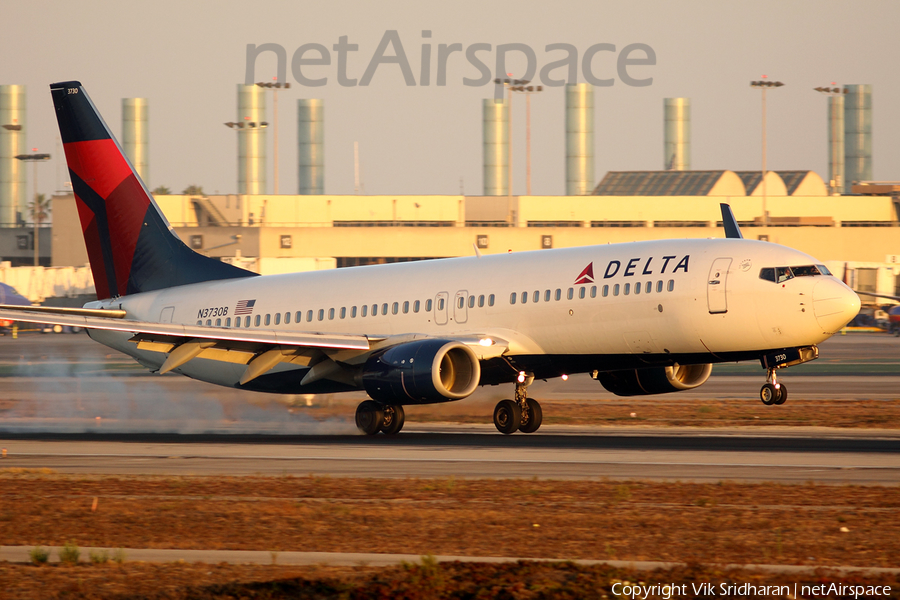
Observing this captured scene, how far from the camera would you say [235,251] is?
104 m

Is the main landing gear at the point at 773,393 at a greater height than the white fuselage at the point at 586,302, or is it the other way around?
the white fuselage at the point at 586,302

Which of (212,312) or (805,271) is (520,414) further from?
(212,312)

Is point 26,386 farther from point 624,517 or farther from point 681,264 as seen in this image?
point 624,517

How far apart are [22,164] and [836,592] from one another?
483 feet

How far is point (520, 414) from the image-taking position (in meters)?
30.1

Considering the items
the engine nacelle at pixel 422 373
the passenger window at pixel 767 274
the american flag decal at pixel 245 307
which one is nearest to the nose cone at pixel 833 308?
the passenger window at pixel 767 274

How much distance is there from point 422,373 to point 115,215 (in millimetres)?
13530

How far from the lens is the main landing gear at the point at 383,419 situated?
3020 cm

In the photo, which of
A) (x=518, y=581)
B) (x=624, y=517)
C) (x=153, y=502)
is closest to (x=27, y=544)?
(x=153, y=502)

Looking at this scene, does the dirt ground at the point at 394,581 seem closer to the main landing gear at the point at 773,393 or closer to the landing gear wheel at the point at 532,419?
the main landing gear at the point at 773,393

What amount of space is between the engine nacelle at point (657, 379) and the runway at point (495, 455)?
1.22 metres

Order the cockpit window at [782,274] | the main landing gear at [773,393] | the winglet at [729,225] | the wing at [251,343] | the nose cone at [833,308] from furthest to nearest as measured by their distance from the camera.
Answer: the winglet at [729,225] → the wing at [251,343] → the cockpit window at [782,274] → the nose cone at [833,308] → the main landing gear at [773,393]

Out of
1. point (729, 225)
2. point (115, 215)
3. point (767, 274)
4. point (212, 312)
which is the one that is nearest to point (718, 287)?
point (767, 274)

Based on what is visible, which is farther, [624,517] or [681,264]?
[681,264]
